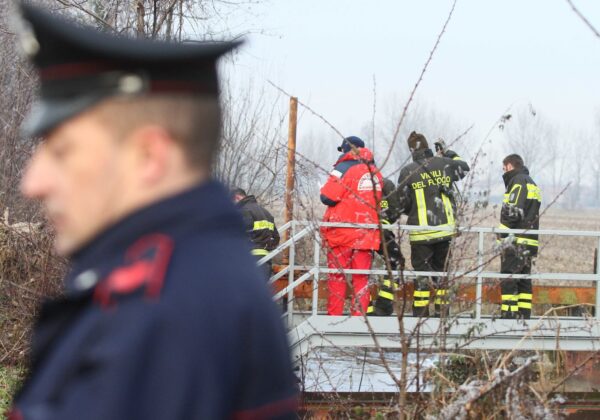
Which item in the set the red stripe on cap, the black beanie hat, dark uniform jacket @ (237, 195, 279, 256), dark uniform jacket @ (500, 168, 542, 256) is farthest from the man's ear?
dark uniform jacket @ (500, 168, 542, 256)

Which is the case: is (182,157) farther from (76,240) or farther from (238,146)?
(238,146)

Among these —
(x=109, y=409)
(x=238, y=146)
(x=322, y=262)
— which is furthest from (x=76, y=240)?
(x=238, y=146)

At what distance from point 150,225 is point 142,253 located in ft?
0.14

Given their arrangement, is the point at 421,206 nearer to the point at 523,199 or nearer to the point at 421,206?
the point at 421,206

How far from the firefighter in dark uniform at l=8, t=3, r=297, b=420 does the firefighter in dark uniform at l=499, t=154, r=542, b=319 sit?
8.10 metres

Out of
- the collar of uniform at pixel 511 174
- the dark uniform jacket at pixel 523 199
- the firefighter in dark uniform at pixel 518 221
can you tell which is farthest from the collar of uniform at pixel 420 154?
the collar of uniform at pixel 511 174

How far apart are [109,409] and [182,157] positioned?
366 millimetres

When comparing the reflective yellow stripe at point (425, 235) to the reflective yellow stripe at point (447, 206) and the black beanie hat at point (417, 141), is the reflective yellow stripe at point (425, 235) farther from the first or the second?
the black beanie hat at point (417, 141)

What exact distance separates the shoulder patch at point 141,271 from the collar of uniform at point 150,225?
0.05 ft

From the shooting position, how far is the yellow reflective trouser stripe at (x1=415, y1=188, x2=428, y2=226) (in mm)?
10086

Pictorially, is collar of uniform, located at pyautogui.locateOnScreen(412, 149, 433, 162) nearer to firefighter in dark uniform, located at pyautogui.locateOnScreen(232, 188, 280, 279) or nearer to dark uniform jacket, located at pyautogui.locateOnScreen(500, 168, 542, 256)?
dark uniform jacket, located at pyautogui.locateOnScreen(500, 168, 542, 256)

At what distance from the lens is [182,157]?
4.62ft

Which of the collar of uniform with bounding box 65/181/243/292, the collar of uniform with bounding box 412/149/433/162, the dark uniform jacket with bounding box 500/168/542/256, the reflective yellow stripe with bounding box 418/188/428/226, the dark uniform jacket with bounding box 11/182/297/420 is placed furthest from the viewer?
the dark uniform jacket with bounding box 500/168/542/256

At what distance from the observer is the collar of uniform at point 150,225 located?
1.40 meters
